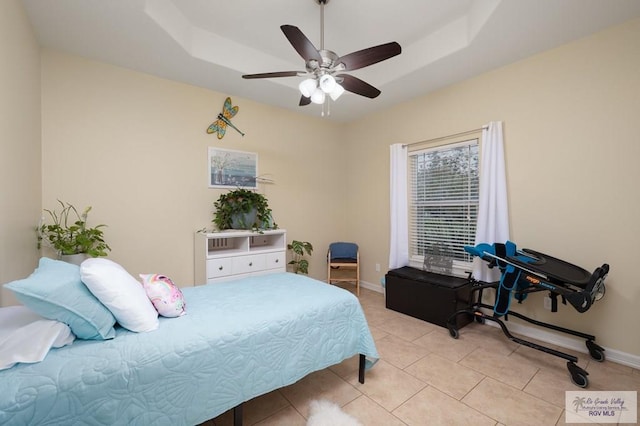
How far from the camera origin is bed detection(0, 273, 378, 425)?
3.15ft

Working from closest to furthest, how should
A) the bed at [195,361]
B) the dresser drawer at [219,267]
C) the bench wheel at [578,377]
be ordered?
the bed at [195,361], the bench wheel at [578,377], the dresser drawer at [219,267]

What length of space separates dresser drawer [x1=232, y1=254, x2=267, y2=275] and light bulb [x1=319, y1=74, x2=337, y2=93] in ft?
6.65

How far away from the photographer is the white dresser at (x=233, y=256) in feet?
9.68

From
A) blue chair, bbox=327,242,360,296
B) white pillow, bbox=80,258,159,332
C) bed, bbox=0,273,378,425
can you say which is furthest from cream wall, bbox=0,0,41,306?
blue chair, bbox=327,242,360,296

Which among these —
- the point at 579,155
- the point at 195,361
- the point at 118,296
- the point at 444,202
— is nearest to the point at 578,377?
the point at 579,155

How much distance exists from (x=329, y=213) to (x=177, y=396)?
349 cm

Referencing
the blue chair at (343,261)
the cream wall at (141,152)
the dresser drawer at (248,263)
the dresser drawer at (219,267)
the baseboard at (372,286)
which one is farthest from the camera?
the baseboard at (372,286)

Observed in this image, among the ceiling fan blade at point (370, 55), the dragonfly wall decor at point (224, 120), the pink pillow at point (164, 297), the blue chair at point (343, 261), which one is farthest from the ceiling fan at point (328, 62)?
the blue chair at point (343, 261)

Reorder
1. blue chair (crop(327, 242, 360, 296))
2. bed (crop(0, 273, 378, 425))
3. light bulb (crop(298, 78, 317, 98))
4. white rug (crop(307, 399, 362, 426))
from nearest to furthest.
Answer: bed (crop(0, 273, 378, 425)), white rug (crop(307, 399, 362, 426)), light bulb (crop(298, 78, 317, 98)), blue chair (crop(327, 242, 360, 296))

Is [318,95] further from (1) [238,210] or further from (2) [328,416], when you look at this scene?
(2) [328,416]

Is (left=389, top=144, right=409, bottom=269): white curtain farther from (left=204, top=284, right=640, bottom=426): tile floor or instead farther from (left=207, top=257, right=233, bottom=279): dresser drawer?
(left=207, top=257, right=233, bottom=279): dresser drawer

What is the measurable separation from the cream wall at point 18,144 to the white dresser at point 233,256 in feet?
4.27

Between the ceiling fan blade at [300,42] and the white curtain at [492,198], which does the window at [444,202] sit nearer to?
the white curtain at [492,198]

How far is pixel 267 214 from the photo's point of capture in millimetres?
3477
